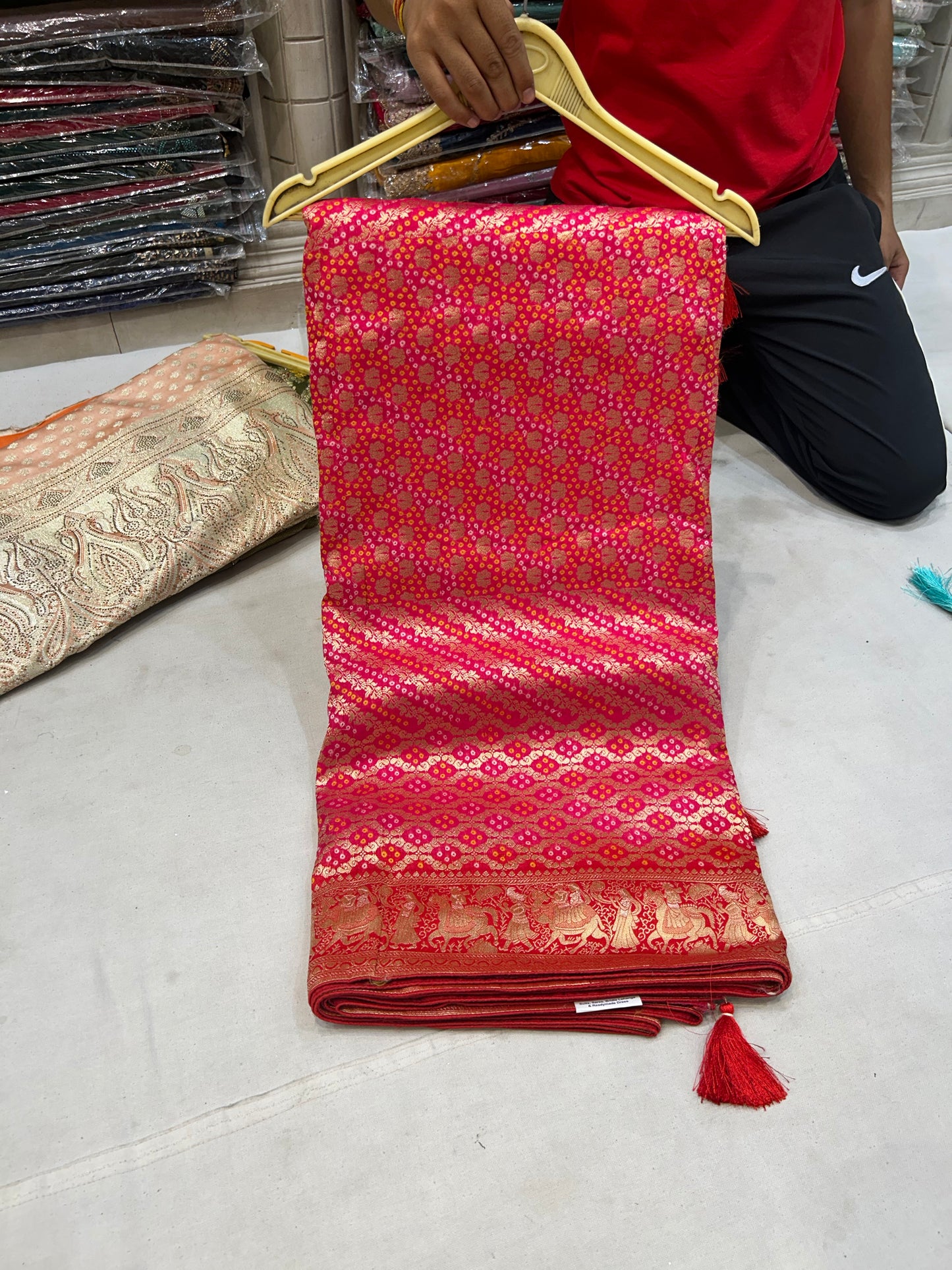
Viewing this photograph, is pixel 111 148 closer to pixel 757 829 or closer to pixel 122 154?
pixel 122 154

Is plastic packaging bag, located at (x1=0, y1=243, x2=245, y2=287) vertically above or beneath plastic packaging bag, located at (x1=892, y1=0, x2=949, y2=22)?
beneath

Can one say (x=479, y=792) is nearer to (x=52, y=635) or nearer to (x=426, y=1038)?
(x=426, y=1038)

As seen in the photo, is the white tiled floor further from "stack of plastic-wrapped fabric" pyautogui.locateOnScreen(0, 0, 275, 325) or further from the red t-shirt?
"stack of plastic-wrapped fabric" pyautogui.locateOnScreen(0, 0, 275, 325)

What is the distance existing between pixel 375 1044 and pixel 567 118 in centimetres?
99

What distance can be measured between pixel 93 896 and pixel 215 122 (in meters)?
1.53

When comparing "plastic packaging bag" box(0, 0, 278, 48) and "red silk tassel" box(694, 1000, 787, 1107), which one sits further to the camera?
"plastic packaging bag" box(0, 0, 278, 48)

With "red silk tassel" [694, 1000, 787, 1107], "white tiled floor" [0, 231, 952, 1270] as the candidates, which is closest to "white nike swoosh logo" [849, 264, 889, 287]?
"white tiled floor" [0, 231, 952, 1270]

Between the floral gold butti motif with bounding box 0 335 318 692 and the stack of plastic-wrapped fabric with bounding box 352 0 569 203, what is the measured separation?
555 millimetres

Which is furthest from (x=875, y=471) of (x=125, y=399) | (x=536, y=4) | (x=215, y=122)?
(x=215, y=122)

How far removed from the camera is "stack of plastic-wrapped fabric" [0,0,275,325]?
1.79 metres

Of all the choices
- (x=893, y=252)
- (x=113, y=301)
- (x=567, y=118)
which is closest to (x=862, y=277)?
(x=893, y=252)

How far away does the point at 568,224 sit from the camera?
1.08 meters

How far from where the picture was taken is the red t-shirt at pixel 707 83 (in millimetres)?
1406

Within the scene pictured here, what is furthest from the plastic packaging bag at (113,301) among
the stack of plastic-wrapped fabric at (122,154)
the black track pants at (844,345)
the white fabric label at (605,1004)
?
the white fabric label at (605,1004)
